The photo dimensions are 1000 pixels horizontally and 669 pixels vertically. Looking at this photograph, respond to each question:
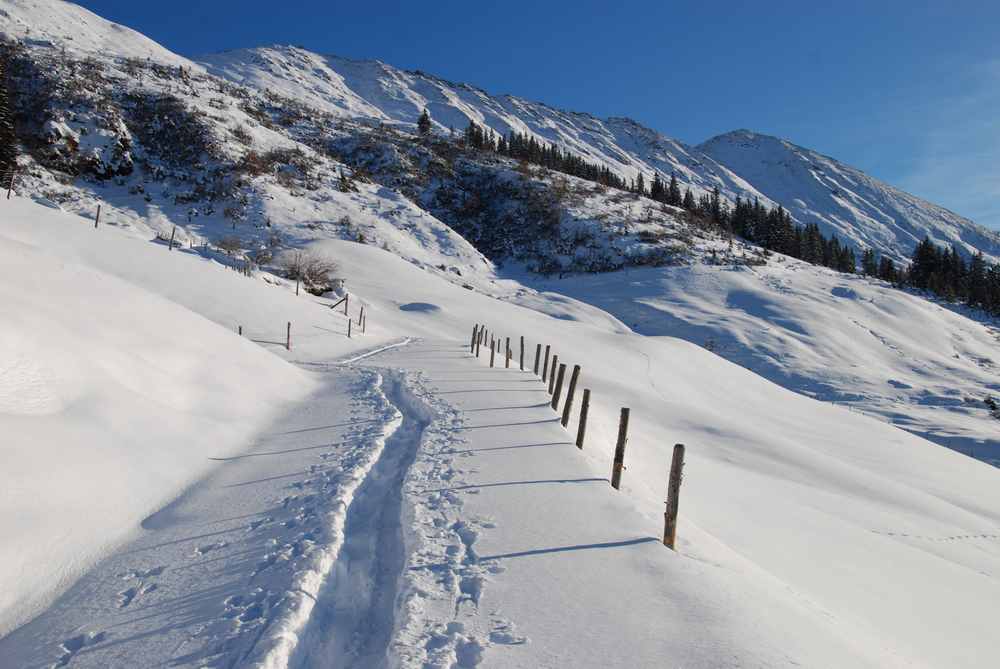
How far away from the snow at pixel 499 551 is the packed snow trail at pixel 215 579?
2 cm

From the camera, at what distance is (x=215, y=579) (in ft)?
17.4

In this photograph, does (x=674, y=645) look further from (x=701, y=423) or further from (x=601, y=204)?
(x=601, y=204)

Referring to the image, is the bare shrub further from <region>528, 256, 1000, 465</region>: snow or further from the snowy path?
<region>528, 256, 1000, 465</region>: snow

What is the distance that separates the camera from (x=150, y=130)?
56.1 meters

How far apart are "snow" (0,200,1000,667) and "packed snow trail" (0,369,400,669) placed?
0.02m

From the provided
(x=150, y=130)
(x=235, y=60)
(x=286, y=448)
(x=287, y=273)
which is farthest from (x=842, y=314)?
(x=235, y=60)

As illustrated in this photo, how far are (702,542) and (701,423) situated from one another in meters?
12.0

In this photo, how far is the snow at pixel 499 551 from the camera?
445cm

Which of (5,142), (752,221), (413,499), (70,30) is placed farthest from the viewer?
(752,221)

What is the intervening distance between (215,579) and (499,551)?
3.08 m

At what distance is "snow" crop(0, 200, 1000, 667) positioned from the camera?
445cm

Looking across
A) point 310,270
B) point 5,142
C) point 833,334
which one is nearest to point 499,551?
point 310,270

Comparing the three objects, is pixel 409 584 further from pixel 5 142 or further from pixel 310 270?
pixel 5 142

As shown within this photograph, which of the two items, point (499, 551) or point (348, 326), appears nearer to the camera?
point (499, 551)
